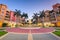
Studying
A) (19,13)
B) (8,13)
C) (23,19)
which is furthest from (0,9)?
(23,19)

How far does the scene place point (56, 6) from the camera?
195 ft

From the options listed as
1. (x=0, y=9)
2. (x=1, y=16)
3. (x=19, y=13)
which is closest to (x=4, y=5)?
(x=0, y=9)

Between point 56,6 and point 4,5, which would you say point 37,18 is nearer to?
point 56,6

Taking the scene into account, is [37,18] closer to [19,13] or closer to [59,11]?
[19,13]

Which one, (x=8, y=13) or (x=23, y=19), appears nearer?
(x=8, y=13)

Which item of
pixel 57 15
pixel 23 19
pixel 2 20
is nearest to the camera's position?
pixel 2 20

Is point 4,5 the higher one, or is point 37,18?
point 4,5

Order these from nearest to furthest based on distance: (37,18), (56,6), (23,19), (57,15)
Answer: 1. (57,15)
2. (56,6)
3. (37,18)
4. (23,19)

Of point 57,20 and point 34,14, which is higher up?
point 34,14

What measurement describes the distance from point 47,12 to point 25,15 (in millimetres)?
24057

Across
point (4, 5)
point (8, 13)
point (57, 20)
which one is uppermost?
point (4, 5)

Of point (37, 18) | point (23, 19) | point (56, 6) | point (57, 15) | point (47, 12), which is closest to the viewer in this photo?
point (57, 15)

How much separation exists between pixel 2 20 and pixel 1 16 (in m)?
2.18

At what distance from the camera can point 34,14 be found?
253 ft
